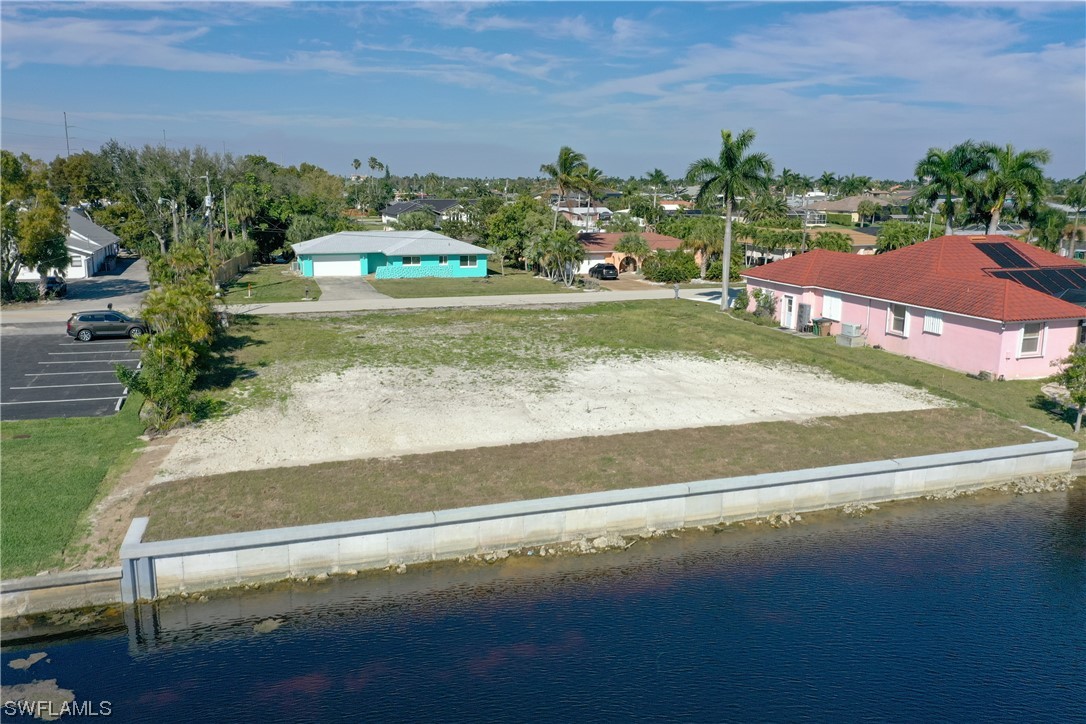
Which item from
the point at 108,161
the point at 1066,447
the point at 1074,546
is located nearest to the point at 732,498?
the point at 1074,546

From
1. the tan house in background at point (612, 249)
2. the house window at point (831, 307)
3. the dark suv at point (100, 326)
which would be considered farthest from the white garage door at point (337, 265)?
the house window at point (831, 307)

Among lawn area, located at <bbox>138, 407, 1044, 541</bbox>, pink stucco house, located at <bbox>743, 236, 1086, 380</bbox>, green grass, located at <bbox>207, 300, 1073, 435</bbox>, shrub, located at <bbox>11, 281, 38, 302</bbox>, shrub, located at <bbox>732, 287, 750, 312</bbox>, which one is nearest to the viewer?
lawn area, located at <bbox>138, 407, 1044, 541</bbox>

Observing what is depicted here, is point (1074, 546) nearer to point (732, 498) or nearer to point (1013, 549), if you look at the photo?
point (1013, 549)

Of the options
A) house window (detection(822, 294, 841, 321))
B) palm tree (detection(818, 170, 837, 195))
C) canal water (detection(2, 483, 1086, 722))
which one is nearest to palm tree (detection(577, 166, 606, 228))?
house window (detection(822, 294, 841, 321))

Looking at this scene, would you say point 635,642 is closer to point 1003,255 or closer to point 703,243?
point 1003,255

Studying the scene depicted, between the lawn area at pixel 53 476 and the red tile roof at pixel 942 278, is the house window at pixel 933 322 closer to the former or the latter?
the red tile roof at pixel 942 278

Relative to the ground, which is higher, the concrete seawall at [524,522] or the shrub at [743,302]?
the shrub at [743,302]

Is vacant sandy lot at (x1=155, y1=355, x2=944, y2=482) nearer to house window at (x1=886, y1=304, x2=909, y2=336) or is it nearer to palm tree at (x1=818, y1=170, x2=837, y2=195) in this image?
house window at (x1=886, y1=304, x2=909, y2=336)

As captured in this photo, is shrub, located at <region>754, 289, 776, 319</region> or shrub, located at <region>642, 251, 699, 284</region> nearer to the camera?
shrub, located at <region>754, 289, 776, 319</region>
